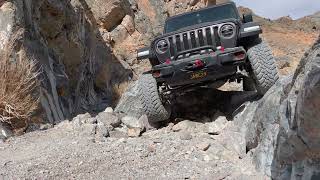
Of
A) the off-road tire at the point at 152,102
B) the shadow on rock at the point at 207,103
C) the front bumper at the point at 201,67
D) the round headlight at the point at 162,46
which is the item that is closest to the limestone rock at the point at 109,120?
the off-road tire at the point at 152,102

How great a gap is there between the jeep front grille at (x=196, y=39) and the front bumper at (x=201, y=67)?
Answer: 21cm

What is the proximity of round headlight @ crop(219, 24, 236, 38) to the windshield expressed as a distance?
104 cm

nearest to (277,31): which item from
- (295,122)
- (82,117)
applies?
(82,117)

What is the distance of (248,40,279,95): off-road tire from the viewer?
6402 millimetres

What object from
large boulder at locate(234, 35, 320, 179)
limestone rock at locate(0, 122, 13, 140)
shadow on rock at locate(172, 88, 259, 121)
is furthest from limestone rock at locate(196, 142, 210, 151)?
limestone rock at locate(0, 122, 13, 140)

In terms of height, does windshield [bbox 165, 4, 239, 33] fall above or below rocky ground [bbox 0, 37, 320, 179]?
above

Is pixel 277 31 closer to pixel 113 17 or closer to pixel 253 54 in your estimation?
pixel 113 17

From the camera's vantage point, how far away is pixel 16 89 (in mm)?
7457

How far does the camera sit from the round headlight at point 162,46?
22.7 ft

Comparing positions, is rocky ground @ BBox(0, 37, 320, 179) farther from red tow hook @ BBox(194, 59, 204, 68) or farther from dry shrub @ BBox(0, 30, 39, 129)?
red tow hook @ BBox(194, 59, 204, 68)

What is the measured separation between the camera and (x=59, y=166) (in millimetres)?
5160

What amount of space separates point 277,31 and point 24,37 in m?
29.4

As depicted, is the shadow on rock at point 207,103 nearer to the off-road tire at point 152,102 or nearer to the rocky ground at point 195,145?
the rocky ground at point 195,145

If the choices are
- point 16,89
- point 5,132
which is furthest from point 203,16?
point 5,132
